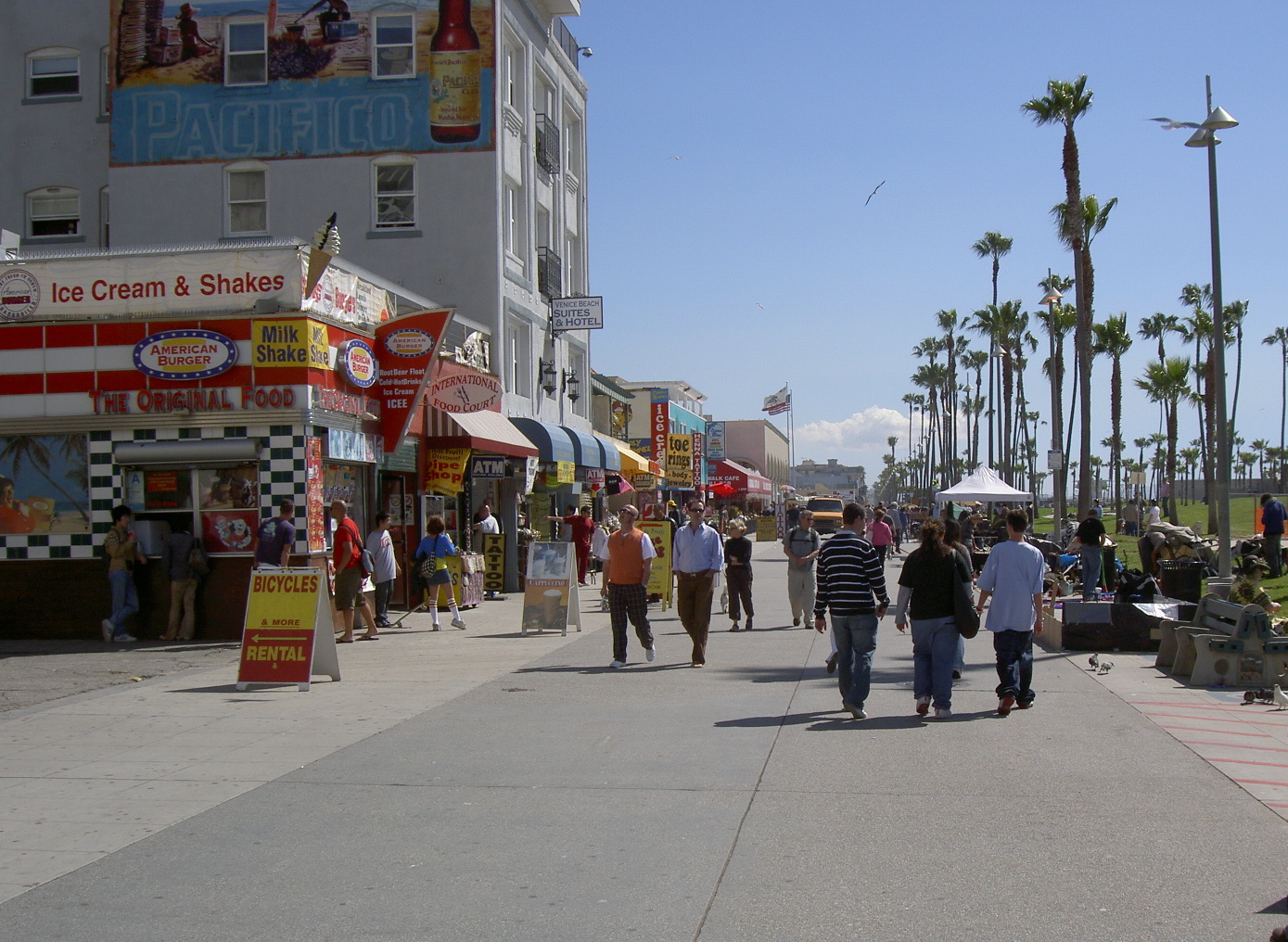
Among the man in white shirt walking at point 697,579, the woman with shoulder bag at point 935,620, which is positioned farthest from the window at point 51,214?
the woman with shoulder bag at point 935,620

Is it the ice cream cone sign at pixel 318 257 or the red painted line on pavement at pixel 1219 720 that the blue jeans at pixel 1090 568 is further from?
the ice cream cone sign at pixel 318 257

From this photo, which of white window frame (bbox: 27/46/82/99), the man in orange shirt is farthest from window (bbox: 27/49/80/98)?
the man in orange shirt

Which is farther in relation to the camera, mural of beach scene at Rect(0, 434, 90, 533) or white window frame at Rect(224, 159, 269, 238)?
white window frame at Rect(224, 159, 269, 238)

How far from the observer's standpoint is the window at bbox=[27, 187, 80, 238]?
27.6 meters

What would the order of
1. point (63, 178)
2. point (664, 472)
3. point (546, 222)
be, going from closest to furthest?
1. point (63, 178)
2. point (546, 222)
3. point (664, 472)

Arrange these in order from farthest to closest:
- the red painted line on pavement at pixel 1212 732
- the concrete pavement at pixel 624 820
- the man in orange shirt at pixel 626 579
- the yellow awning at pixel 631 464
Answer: the yellow awning at pixel 631 464, the man in orange shirt at pixel 626 579, the red painted line on pavement at pixel 1212 732, the concrete pavement at pixel 624 820

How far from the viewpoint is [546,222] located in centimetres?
3045

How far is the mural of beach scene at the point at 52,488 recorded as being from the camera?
653 inches

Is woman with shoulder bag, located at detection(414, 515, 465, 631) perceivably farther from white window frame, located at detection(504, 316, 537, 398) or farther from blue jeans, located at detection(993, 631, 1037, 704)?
blue jeans, located at detection(993, 631, 1037, 704)

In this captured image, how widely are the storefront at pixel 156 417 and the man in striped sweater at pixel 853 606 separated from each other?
27.1 feet

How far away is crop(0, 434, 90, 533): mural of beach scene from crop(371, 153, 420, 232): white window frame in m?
10.7

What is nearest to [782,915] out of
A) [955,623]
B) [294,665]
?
[955,623]

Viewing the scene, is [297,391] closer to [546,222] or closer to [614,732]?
[614,732]

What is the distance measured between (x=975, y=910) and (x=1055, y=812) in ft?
6.20
